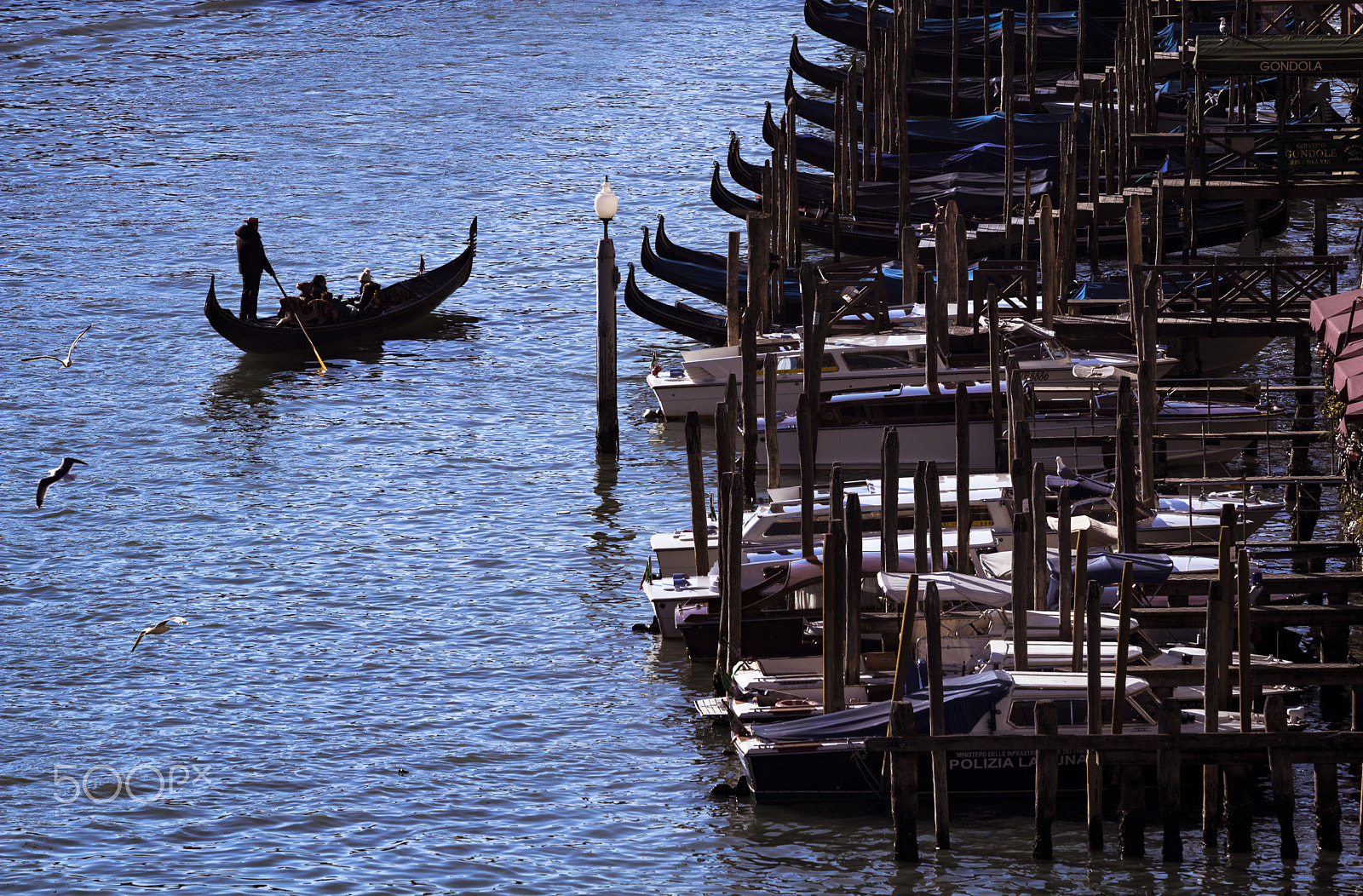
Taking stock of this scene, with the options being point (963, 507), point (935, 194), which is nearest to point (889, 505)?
point (963, 507)

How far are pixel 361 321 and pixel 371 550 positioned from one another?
930cm

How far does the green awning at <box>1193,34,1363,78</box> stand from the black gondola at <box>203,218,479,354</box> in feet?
40.1

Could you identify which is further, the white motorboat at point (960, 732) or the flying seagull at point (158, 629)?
the flying seagull at point (158, 629)

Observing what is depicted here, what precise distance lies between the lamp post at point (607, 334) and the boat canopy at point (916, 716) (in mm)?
8961

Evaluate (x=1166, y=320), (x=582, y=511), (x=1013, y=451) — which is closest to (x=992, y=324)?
(x=1166, y=320)

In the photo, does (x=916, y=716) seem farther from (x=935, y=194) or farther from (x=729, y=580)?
(x=935, y=194)

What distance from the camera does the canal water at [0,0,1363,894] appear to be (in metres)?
13.8

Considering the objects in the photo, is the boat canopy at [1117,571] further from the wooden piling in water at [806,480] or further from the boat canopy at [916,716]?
the wooden piling in water at [806,480]

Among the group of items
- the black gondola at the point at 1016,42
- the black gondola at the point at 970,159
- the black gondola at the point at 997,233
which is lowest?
the black gondola at the point at 997,233

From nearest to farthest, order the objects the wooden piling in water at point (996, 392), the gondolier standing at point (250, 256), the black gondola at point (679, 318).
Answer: the wooden piling in water at point (996, 392), the black gondola at point (679, 318), the gondolier standing at point (250, 256)

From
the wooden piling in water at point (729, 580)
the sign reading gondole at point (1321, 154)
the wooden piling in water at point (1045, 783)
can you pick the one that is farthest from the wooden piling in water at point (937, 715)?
the sign reading gondole at point (1321, 154)

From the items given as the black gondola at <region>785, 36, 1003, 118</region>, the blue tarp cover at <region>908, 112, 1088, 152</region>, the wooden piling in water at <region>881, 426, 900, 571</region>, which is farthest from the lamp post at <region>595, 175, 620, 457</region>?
the black gondola at <region>785, 36, 1003, 118</region>

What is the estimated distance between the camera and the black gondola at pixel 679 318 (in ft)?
92.1

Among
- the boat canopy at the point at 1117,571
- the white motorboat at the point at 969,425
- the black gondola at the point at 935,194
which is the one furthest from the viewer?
the black gondola at the point at 935,194
